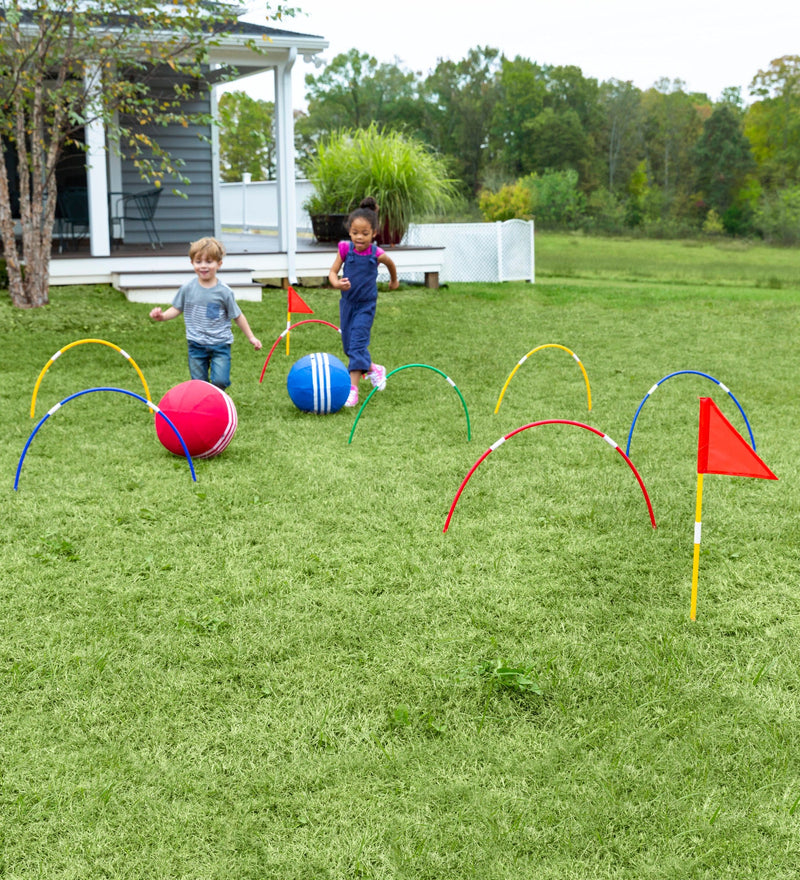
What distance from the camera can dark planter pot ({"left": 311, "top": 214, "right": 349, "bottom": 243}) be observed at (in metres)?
17.0

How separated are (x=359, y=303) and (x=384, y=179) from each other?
8502 mm

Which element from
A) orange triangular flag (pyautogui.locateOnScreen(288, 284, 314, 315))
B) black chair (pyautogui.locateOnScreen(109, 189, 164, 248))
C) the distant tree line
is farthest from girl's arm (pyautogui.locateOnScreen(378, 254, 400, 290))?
the distant tree line

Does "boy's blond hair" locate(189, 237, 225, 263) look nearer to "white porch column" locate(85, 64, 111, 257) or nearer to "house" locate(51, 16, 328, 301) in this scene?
"house" locate(51, 16, 328, 301)

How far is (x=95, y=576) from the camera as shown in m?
4.58

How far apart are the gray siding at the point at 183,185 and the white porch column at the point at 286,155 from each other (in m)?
2.83

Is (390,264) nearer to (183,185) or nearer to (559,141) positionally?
(183,185)

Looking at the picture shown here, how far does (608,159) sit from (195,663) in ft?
185

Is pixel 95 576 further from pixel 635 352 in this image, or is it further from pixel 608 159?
pixel 608 159

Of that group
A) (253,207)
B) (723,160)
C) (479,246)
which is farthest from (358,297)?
(723,160)

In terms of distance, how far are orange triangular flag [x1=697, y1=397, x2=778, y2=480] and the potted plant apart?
12811mm

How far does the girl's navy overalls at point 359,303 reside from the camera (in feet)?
27.5

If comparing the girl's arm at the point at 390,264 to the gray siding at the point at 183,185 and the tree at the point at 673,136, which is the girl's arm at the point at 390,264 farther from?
the tree at the point at 673,136

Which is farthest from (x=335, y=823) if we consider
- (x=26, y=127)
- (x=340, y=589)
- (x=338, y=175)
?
(x=338, y=175)

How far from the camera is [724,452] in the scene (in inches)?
162
